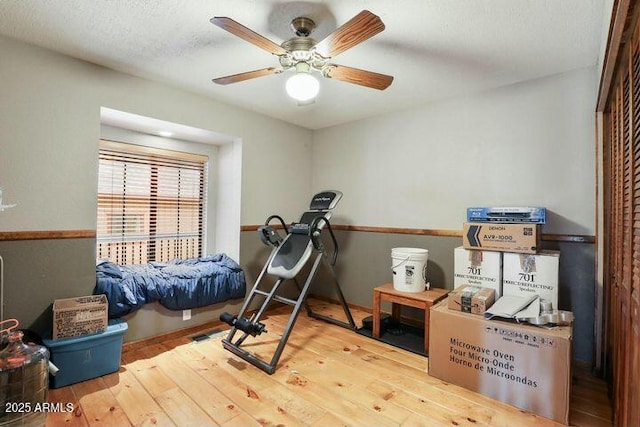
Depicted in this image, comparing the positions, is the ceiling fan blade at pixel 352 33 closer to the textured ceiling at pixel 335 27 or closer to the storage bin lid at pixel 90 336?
the textured ceiling at pixel 335 27

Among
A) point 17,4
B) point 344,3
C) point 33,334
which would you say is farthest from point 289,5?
point 33,334

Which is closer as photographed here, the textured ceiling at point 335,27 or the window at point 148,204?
the textured ceiling at point 335,27

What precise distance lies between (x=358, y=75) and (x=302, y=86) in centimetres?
38

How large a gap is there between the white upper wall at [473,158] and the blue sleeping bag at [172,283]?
1543mm

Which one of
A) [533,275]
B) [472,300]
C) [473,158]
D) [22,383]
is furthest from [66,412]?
[473,158]

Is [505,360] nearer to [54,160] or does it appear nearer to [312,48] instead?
[312,48]

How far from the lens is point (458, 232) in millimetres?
3016

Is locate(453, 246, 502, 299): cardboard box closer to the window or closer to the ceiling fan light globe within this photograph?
the ceiling fan light globe

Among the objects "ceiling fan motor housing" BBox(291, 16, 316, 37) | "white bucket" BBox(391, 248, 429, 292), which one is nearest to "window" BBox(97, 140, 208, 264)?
"ceiling fan motor housing" BBox(291, 16, 316, 37)

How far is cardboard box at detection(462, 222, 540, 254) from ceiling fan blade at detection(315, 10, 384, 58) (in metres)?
1.64

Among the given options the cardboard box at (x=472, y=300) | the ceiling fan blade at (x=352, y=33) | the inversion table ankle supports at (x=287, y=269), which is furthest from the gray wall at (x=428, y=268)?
the ceiling fan blade at (x=352, y=33)

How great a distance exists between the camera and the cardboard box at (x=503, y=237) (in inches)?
88.4

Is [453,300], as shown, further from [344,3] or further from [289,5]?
[289,5]

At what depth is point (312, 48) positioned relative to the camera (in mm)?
1834
